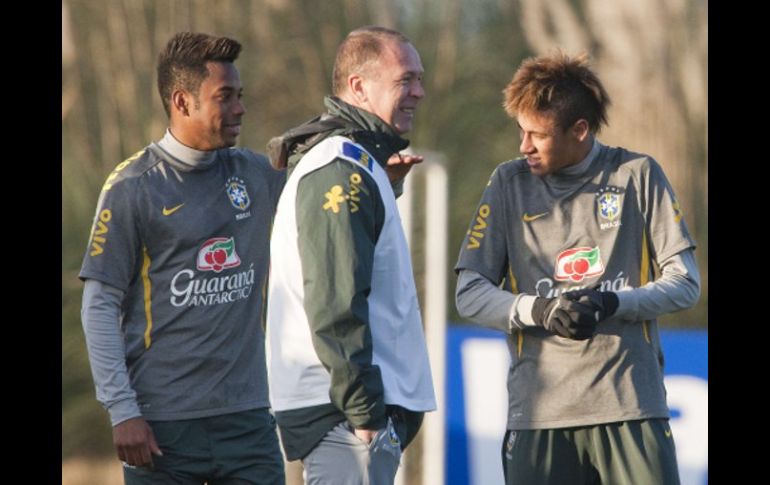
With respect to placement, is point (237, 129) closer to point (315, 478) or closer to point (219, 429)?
point (219, 429)

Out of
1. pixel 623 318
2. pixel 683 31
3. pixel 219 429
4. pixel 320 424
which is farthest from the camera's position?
pixel 683 31

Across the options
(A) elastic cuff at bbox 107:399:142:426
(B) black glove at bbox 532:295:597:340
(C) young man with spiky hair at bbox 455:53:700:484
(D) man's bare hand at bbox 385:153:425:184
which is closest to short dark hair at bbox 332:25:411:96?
(D) man's bare hand at bbox 385:153:425:184

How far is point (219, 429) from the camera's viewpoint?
13.1 ft

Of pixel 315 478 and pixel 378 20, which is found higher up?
pixel 378 20

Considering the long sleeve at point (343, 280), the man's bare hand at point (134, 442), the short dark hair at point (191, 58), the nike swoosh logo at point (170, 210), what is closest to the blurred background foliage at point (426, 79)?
the short dark hair at point (191, 58)

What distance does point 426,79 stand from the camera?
5.92 m

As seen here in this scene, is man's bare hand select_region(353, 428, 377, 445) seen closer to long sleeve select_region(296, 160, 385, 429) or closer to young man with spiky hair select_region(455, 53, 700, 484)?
long sleeve select_region(296, 160, 385, 429)

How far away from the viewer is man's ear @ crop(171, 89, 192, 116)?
4.11 m

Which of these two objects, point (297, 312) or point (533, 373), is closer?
point (297, 312)

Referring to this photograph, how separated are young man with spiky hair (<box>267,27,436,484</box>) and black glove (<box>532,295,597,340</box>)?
403mm

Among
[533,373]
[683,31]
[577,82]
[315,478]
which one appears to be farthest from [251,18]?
[315,478]

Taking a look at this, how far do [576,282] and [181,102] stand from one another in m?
1.39

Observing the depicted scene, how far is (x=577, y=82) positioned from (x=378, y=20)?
7.22ft

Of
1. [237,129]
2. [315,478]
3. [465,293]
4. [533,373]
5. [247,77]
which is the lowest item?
[315,478]
